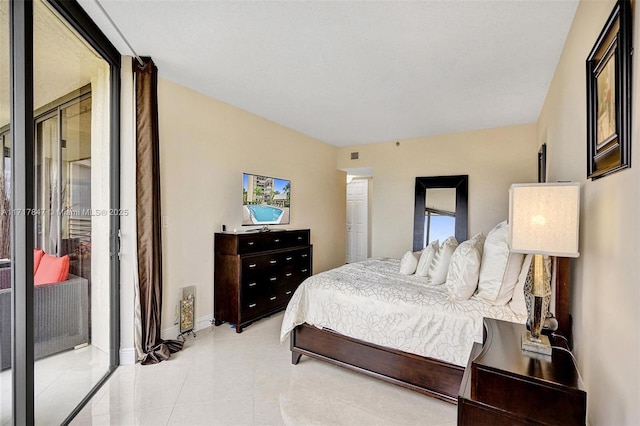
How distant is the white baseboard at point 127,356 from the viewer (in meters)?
2.59

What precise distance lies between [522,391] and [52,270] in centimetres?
263

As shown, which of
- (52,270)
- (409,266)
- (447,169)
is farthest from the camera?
(447,169)

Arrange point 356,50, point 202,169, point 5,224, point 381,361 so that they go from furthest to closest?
point 202,169, point 356,50, point 381,361, point 5,224

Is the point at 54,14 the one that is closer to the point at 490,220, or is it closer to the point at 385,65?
the point at 385,65

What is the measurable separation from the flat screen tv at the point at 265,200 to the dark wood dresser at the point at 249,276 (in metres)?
0.40

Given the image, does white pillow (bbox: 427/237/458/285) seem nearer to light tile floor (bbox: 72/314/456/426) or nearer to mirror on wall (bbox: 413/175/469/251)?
light tile floor (bbox: 72/314/456/426)

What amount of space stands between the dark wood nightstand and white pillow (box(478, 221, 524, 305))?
0.70 metres

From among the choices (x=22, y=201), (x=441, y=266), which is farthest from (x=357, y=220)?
(x=22, y=201)

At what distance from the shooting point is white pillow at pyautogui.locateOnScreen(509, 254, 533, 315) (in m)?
2.00

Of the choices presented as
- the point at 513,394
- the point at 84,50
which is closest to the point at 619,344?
the point at 513,394

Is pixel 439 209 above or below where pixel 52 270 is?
above

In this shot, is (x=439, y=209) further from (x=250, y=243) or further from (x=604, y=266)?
(x=604, y=266)

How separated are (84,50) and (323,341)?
2868mm

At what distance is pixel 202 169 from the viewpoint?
11.1ft
